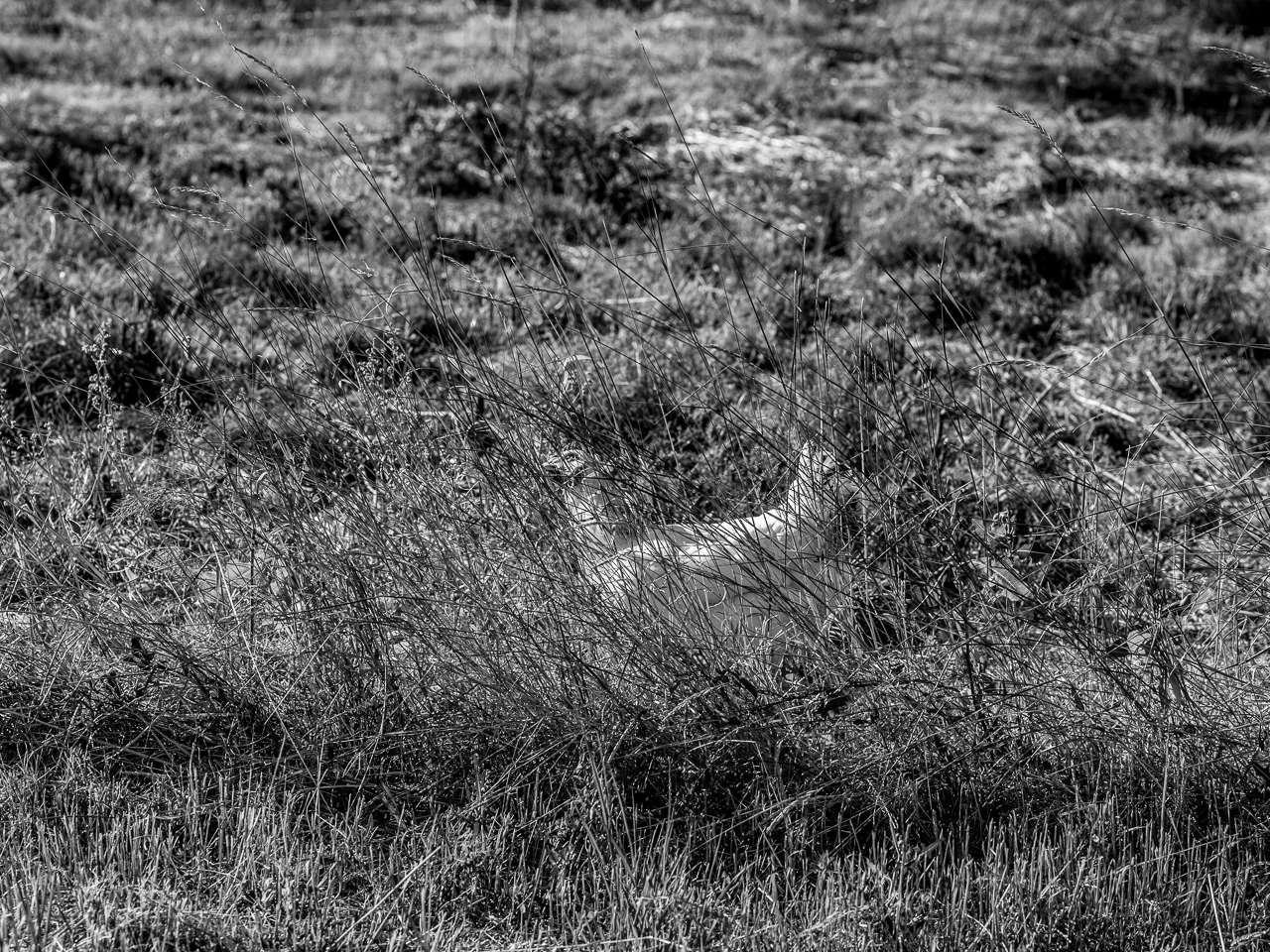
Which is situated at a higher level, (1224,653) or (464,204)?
(464,204)

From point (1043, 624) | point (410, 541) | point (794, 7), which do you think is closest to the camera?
point (1043, 624)

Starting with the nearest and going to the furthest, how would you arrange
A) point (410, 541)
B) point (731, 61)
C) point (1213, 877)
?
point (1213, 877) < point (410, 541) < point (731, 61)

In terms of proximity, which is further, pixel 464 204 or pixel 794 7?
pixel 794 7

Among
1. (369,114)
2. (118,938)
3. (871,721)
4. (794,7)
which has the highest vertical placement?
(794,7)

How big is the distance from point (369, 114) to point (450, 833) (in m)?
5.62

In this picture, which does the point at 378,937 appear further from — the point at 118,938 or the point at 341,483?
the point at 341,483

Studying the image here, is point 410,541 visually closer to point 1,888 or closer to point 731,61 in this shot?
point 1,888

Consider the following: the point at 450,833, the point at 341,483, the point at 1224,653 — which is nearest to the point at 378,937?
the point at 450,833

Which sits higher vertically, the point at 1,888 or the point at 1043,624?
the point at 1043,624

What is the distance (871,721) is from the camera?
101 inches

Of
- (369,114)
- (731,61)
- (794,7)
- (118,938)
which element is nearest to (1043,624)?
(118,938)

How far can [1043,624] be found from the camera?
2553mm

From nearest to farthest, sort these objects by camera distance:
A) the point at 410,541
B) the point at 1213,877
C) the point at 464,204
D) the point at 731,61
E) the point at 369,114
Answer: the point at 1213,877
the point at 410,541
the point at 464,204
the point at 369,114
the point at 731,61

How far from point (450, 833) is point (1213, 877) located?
151 centimetres
